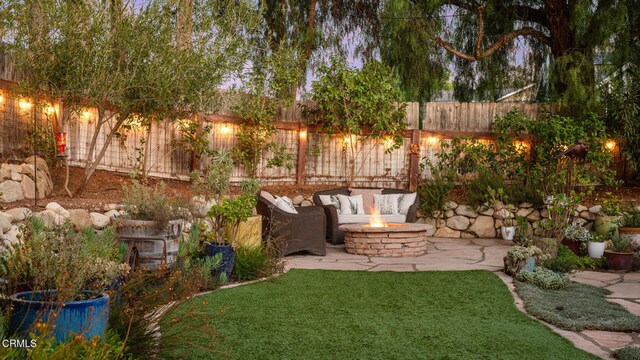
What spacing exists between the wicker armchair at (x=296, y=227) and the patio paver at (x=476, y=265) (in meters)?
0.17

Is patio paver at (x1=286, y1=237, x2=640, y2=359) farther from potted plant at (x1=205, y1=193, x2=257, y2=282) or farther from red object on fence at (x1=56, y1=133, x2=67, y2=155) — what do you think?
red object on fence at (x1=56, y1=133, x2=67, y2=155)

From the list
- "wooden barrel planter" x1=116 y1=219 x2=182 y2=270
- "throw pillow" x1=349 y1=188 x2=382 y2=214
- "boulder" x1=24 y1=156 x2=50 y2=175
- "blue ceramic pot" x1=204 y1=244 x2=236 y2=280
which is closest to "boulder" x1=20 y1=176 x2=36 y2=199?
"boulder" x1=24 y1=156 x2=50 y2=175

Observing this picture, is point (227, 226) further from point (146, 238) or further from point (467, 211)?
point (467, 211)

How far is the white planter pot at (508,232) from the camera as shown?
34.6ft

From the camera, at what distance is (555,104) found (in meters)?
12.2

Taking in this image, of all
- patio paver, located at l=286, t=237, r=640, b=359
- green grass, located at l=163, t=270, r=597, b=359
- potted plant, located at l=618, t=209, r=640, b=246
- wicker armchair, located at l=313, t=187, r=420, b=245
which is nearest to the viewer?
green grass, located at l=163, t=270, r=597, b=359

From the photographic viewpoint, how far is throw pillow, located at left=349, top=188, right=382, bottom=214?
10625 millimetres

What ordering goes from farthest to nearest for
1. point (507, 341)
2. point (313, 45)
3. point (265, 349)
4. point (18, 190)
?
point (313, 45)
point (18, 190)
point (507, 341)
point (265, 349)

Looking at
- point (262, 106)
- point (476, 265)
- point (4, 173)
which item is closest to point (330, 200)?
point (262, 106)

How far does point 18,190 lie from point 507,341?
18.5 feet

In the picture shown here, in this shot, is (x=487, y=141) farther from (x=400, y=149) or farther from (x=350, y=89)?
(x=350, y=89)

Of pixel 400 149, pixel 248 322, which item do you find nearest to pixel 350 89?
pixel 400 149

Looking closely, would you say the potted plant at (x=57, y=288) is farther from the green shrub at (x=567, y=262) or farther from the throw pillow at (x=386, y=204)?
the throw pillow at (x=386, y=204)

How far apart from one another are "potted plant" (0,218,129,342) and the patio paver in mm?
3416
